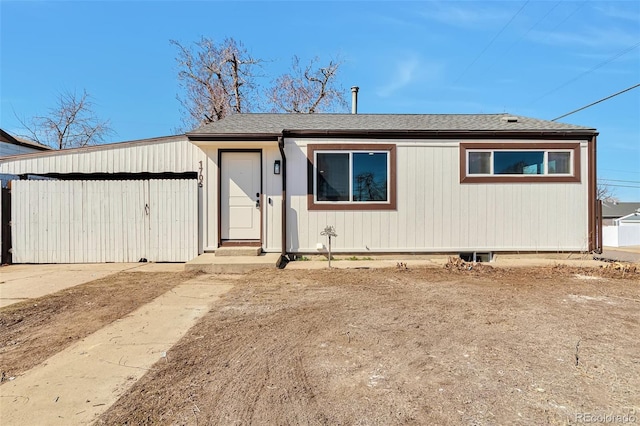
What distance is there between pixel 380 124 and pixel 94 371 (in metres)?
7.53

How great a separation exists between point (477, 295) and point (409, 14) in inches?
401

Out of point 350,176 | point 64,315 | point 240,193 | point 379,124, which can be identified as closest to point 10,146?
point 240,193

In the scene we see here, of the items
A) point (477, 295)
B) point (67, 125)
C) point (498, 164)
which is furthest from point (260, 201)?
point (67, 125)

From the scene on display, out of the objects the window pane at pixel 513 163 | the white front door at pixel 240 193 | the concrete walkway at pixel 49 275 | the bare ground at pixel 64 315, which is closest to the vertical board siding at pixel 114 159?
the white front door at pixel 240 193

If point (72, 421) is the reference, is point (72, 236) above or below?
above

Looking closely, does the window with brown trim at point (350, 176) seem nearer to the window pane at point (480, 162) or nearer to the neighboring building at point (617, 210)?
the window pane at point (480, 162)

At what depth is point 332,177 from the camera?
7.73 metres

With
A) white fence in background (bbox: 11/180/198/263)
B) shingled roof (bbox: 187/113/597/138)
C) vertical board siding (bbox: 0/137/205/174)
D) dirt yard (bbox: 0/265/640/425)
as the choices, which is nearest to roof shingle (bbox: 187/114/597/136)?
shingled roof (bbox: 187/113/597/138)

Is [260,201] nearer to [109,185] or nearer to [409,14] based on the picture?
[109,185]

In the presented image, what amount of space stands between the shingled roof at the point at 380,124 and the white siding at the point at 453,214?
23.3 inches

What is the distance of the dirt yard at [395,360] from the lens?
2039 mm

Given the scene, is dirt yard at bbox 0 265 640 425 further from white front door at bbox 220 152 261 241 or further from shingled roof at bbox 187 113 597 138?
shingled roof at bbox 187 113 597 138

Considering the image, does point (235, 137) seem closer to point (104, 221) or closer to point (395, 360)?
point (104, 221)

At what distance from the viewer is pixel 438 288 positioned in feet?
17.0
